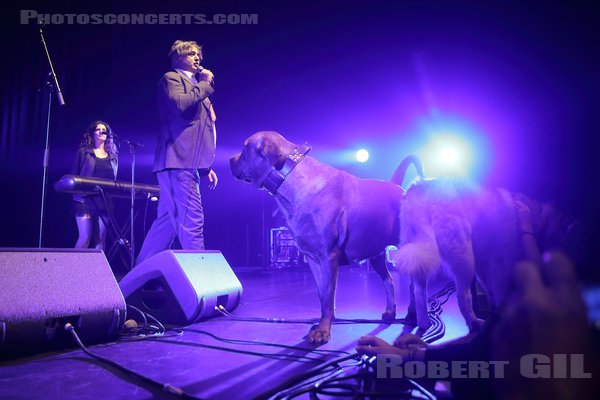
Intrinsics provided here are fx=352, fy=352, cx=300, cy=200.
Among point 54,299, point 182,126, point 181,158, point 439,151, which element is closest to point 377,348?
point 54,299

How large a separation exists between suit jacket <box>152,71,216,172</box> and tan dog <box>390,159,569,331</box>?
1995mm

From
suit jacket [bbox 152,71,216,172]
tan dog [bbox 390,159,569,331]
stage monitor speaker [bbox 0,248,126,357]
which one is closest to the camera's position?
tan dog [bbox 390,159,569,331]

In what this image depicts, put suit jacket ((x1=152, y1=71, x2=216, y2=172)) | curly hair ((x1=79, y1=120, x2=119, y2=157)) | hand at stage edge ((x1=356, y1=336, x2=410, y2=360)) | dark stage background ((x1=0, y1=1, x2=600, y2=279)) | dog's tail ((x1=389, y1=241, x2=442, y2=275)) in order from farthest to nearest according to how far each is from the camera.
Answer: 1. dark stage background ((x1=0, y1=1, x2=600, y2=279))
2. curly hair ((x1=79, y1=120, x2=119, y2=157))
3. suit jacket ((x1=152, y1=71, x2=216, y2=172))
4. dog's tail ((x1=389, y1=241, x2=442, y2=275))
5. hand at stage edge ((x1=356, y1=336, x2=410, y2=360))

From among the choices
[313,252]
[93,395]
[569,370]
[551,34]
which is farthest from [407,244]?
[93,395]

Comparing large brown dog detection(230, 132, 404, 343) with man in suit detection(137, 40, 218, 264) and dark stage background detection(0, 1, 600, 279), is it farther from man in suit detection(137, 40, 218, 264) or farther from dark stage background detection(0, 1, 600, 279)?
dark stage background detection(0, 1, 600, 279)

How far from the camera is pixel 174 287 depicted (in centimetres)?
268

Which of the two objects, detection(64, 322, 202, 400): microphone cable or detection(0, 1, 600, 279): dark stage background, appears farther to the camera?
detection(0, 1, 600, 279): dark stage background

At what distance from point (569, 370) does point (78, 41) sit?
326 inches

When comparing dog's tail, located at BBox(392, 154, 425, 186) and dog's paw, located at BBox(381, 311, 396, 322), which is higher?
dog's tail, located at BBox(392, 154, 425, 186)

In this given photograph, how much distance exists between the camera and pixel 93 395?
50.1 inches

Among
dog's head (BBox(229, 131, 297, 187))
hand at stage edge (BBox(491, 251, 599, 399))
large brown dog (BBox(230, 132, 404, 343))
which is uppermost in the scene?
dog's head (BBox(229, 131, 297, 187))

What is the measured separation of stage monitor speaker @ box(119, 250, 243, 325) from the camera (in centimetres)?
266

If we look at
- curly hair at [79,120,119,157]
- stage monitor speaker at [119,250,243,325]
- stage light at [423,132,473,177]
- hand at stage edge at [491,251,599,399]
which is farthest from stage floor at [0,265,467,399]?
stage light at [423,132,473,177]

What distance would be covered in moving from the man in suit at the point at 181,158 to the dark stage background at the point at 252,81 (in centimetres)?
250
